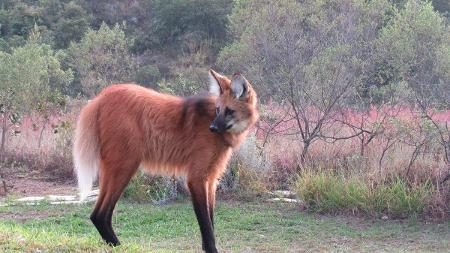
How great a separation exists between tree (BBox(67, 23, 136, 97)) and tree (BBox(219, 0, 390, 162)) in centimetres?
1157

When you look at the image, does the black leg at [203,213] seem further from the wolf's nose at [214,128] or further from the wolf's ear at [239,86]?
the wolf's ear at [239,86]

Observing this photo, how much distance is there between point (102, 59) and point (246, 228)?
16.4 metres

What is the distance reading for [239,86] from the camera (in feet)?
15.0

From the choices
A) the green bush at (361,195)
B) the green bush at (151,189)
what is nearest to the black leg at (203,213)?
the green bush at (361,195)

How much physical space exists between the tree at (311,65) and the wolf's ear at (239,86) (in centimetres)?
384

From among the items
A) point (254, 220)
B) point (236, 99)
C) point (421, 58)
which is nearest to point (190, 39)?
point (421, 58)

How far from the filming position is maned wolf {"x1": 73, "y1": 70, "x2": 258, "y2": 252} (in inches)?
175

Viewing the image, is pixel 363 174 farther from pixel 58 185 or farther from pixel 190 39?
pixel 190 39

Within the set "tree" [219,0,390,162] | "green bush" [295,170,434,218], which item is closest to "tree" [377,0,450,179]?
"tree" [219,0,390,162]

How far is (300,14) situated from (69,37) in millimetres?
19512

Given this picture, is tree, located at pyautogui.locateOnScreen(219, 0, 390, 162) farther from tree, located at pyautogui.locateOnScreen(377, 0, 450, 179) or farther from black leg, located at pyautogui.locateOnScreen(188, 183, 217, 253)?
black leg, located at pyautogui.locateOnScreen(188, 183, 217, 253)

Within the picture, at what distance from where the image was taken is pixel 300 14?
1040 centimetres

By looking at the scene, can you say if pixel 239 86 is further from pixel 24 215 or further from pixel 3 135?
pixel 3 135

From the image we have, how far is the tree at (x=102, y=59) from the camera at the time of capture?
2178 cm
